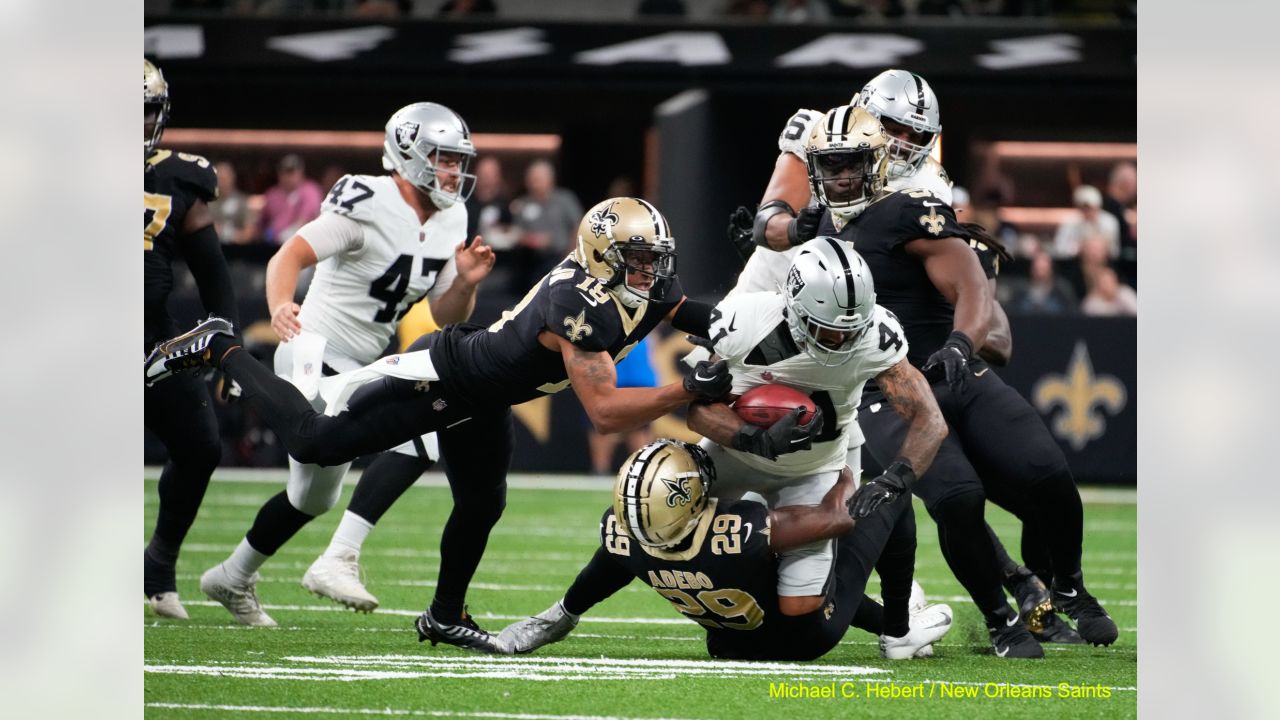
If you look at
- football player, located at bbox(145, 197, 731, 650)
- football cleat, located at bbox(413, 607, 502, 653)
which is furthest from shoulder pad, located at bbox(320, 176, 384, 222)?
football cleat, located at bbox(413, 607, 502, 653)

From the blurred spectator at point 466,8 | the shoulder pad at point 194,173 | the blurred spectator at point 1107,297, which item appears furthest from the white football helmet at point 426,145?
the blurred spectator at point 466,8

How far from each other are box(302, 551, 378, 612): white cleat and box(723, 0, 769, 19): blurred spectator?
7123mm

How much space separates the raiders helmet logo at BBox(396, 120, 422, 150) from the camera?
4730mm

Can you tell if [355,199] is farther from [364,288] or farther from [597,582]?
[597,582]

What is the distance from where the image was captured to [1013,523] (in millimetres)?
7777

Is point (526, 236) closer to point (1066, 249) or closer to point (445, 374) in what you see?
point (1066, 249)

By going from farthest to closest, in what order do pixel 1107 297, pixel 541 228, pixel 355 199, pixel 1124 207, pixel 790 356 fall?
pixel 1124 207, pixel 541 228, pixel 1107 297, pixel 355 199, pixel 790 356

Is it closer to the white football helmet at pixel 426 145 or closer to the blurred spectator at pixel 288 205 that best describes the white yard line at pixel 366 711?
the white football helmet at pixel 426 145

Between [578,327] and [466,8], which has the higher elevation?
[466,8]

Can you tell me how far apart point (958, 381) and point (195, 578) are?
294 cm

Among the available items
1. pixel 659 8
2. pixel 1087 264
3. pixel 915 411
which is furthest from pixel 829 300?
pixel 659 8

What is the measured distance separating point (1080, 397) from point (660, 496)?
20.8 feet

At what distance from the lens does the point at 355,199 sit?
4723 millimetres
